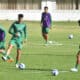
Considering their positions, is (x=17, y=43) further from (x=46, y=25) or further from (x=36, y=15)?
(x=36, y=15)

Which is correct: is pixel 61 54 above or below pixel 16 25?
below

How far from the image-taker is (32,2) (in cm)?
5675

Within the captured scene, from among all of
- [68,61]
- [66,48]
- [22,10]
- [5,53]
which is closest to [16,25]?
[5,53]

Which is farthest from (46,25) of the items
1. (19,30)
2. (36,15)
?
(36,15)

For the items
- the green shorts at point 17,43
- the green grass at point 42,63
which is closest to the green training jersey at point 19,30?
the green shorts at point 17,43

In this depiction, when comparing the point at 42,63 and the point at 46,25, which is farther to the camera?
the point at 46,25

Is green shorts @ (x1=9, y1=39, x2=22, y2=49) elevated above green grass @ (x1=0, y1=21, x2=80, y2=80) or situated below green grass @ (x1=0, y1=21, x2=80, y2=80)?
above

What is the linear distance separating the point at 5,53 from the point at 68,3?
129ft

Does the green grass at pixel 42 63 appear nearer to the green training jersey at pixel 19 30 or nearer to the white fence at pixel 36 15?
the green training jersey at pixel 19 30

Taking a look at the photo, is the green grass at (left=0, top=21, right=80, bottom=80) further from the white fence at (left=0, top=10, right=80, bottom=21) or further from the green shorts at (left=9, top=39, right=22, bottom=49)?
the white fence at (left=0, top=10, right=80, bottom=21)

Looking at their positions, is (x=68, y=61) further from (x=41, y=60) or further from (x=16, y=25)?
(x=16, y=25)

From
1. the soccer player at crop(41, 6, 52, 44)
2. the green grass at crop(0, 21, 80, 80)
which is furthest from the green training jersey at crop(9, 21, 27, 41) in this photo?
the soccer player at crop(41, 6, 52, 44)

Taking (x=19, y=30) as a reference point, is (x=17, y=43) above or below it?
below

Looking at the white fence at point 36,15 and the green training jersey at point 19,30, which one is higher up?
the green training jersey at point 19,30
